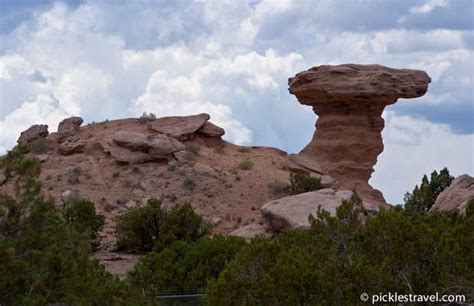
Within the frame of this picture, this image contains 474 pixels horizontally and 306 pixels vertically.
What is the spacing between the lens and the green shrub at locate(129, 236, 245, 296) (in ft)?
67.8

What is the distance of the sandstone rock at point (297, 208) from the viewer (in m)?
28.0

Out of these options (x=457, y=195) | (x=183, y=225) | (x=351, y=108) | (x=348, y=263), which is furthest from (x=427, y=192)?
(x=348, y=263)

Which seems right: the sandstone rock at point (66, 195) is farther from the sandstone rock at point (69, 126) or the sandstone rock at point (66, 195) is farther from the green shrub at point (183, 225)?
the sandstone rock at point (69, 126)

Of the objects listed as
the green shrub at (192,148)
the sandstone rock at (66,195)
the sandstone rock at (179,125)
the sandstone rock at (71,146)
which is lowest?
the sandstone rock at (66,195)

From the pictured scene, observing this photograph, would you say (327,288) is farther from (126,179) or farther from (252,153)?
(252,153)

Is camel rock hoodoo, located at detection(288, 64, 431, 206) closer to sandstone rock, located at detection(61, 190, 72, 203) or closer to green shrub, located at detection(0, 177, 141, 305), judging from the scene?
sandstone rock, located at detection(61, 190, 72, 203)

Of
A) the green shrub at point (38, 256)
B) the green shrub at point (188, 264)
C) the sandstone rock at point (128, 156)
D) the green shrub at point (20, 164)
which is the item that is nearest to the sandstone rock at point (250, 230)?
the green shrub at point (188, 264)

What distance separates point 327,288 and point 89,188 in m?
22.5

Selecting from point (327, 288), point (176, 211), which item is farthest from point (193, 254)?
point (327, 288)

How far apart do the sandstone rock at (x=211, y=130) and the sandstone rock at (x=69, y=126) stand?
5.14 m

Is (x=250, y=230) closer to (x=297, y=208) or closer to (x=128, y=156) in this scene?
(x=297, y=208)

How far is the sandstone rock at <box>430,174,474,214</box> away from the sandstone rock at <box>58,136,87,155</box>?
54.8 ft

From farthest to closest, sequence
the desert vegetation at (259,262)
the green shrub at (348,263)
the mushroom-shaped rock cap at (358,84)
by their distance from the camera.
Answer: the mushroom-shaped rock cap at (358,84) → the green shrub at (348,263) → the desert vegetation at (259,262)

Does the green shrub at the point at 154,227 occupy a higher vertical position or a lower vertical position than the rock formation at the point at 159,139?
lower
